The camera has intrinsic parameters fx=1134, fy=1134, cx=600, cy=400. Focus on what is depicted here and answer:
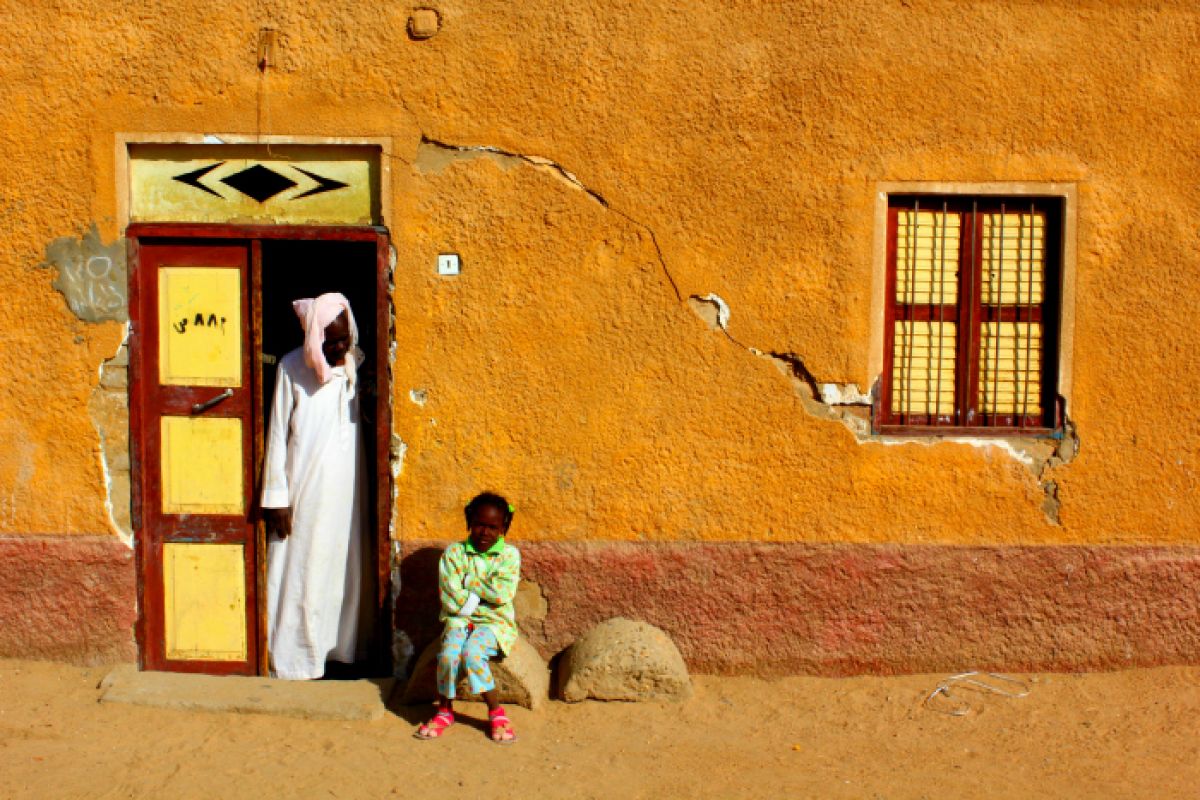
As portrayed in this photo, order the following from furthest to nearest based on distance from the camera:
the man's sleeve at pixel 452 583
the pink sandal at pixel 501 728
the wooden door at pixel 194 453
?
the wooden door at pixel 194 453 → the man's sleeve at pixel 452 583 → the pink sandal at pixel 501 728

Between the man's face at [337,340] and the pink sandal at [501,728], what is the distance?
1687 mm

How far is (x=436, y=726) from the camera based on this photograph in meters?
4.41

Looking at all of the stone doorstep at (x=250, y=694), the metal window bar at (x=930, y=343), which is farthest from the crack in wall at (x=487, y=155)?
the stone doorstep at (x=250, y=694)

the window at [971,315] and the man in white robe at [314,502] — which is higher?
the window at [971,315]

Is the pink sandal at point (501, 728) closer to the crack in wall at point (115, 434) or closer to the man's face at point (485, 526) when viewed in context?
the man's face at point (485, 526)

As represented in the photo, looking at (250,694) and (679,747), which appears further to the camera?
(250,694)

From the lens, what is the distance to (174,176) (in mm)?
4836

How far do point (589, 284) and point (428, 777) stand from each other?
2.06m

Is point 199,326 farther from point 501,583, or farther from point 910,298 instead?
point 910,298

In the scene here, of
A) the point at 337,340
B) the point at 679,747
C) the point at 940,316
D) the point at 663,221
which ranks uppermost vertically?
the point at 663,221

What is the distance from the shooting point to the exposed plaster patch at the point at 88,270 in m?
4.77

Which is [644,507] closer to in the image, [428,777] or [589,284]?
[589,284]

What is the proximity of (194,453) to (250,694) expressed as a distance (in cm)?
107

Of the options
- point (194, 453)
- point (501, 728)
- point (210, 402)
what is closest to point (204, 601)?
point (194, 453)
